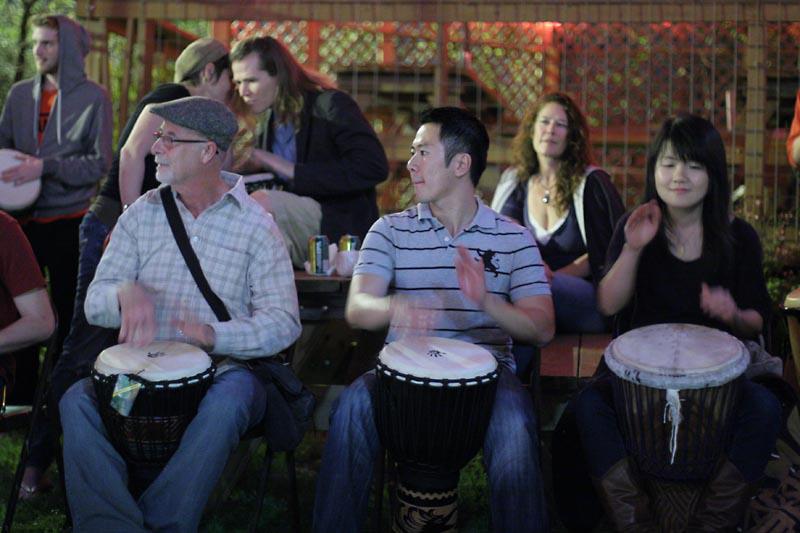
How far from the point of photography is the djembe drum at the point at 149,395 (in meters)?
3.70

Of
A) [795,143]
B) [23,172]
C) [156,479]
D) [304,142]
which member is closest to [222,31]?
[23,172]

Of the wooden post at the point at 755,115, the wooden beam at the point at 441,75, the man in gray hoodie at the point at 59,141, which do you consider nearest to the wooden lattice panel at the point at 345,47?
the wooden beam at the point at 441,75

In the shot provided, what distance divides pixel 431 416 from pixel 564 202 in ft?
7.31

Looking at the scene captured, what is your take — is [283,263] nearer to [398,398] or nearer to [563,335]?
[398,398]

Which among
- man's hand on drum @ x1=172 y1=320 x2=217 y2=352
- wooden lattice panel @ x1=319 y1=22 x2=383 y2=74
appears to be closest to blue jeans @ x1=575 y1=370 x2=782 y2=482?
man's hand on drum @ x1=172 y1=320 x2=217 y2=352

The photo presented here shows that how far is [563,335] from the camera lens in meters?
5.39

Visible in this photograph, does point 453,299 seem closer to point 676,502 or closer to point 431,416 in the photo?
point 431,416

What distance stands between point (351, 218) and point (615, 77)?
426cm

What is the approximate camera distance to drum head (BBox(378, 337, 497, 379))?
365 cm

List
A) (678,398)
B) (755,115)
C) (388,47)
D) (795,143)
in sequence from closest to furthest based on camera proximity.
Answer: (678,398)
(795,143)
(755,115)
(388,47)

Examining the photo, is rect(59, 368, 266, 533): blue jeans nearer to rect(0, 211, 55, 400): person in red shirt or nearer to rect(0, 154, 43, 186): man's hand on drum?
rect(0, 211, 55, 400): person in red shirt

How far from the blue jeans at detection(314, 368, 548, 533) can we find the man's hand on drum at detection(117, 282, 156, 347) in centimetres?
63

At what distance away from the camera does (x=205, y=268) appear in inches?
163

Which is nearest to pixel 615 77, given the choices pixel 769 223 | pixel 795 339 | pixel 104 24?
pixel 769 223
